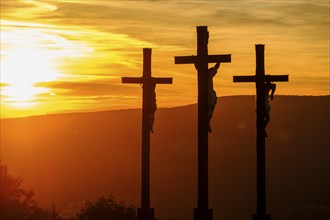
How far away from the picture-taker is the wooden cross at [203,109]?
69.0 feet

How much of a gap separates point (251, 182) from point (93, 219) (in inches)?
3361

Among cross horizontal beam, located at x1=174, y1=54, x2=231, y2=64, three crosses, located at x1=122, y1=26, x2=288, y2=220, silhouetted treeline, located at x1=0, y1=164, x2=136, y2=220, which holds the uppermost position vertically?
cross horizontal beam, located at x1=174, y1=54, x2=231, y2=64

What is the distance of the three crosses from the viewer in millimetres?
21109

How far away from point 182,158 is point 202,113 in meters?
113

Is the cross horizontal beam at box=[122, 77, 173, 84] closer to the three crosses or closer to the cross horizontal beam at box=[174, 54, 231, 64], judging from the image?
the three crosses

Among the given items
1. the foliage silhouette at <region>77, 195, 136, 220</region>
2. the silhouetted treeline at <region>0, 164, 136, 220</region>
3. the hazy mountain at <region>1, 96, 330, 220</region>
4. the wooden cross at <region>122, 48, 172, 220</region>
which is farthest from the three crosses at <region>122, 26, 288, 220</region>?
the hazy mountain at <region>1, 96, 330, 220</region>

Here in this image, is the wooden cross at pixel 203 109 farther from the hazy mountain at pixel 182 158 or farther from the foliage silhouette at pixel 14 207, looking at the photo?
the hazy mountain at pixel 182 158

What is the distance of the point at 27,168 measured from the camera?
14125 centimetres

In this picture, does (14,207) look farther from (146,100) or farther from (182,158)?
(182,158)

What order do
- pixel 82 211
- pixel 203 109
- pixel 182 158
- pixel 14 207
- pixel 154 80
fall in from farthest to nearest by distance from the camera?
1. pixel 182 158
2. pixel 14 207
3. pixel 82 211
4. pixel 154 80
5. pixel 203 109

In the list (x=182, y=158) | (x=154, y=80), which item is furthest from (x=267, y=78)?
(x=182, y=158)

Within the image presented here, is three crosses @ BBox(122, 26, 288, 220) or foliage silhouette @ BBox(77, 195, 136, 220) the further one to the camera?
foliage silhouette @ BBox(77, 195, 136, 220)

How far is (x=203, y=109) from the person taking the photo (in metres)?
21.1

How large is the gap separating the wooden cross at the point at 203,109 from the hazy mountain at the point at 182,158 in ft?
248
